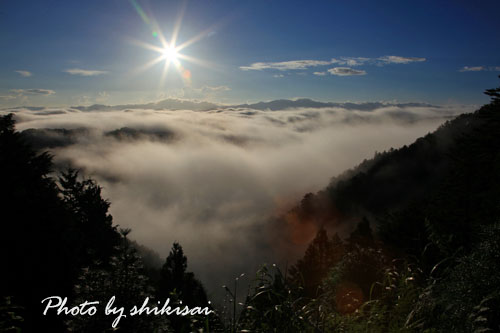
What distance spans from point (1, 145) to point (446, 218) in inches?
968

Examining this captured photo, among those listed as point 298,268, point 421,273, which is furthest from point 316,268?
point 421,273

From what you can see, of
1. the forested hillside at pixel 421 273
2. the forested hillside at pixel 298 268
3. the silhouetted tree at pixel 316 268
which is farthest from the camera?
the silhouetted tree at pixel 316 268

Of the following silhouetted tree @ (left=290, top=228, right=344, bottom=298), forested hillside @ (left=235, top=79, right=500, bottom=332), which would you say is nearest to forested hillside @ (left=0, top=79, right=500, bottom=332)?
forested hillside @ (left=235, top=79, right=500, bottom=332)

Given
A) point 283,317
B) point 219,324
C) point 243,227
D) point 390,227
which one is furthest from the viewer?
point 243,227

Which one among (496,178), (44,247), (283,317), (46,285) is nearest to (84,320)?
(283,317)

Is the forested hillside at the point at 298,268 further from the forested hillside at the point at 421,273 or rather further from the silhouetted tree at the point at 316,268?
the silhouetted tree at the point at 316,268

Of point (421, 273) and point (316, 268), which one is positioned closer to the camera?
point (421, 273)

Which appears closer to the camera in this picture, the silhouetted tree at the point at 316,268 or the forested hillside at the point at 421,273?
the forested hillside at the point at 421,273

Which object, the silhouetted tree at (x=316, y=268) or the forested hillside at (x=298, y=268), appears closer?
the forested hillside at (x=298, y=268)

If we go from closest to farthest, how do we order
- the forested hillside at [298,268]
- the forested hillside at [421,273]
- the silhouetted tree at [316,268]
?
the forested hillside at [421,273], the forested hillside at [298,268], the silhouetted tree at [316,268]

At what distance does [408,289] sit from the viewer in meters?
3.73

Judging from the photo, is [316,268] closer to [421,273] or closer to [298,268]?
[298,268]

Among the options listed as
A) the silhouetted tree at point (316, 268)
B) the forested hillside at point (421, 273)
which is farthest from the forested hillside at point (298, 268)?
the silhouetted tree at point (316, 268)

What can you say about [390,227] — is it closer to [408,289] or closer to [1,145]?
[408,289]
